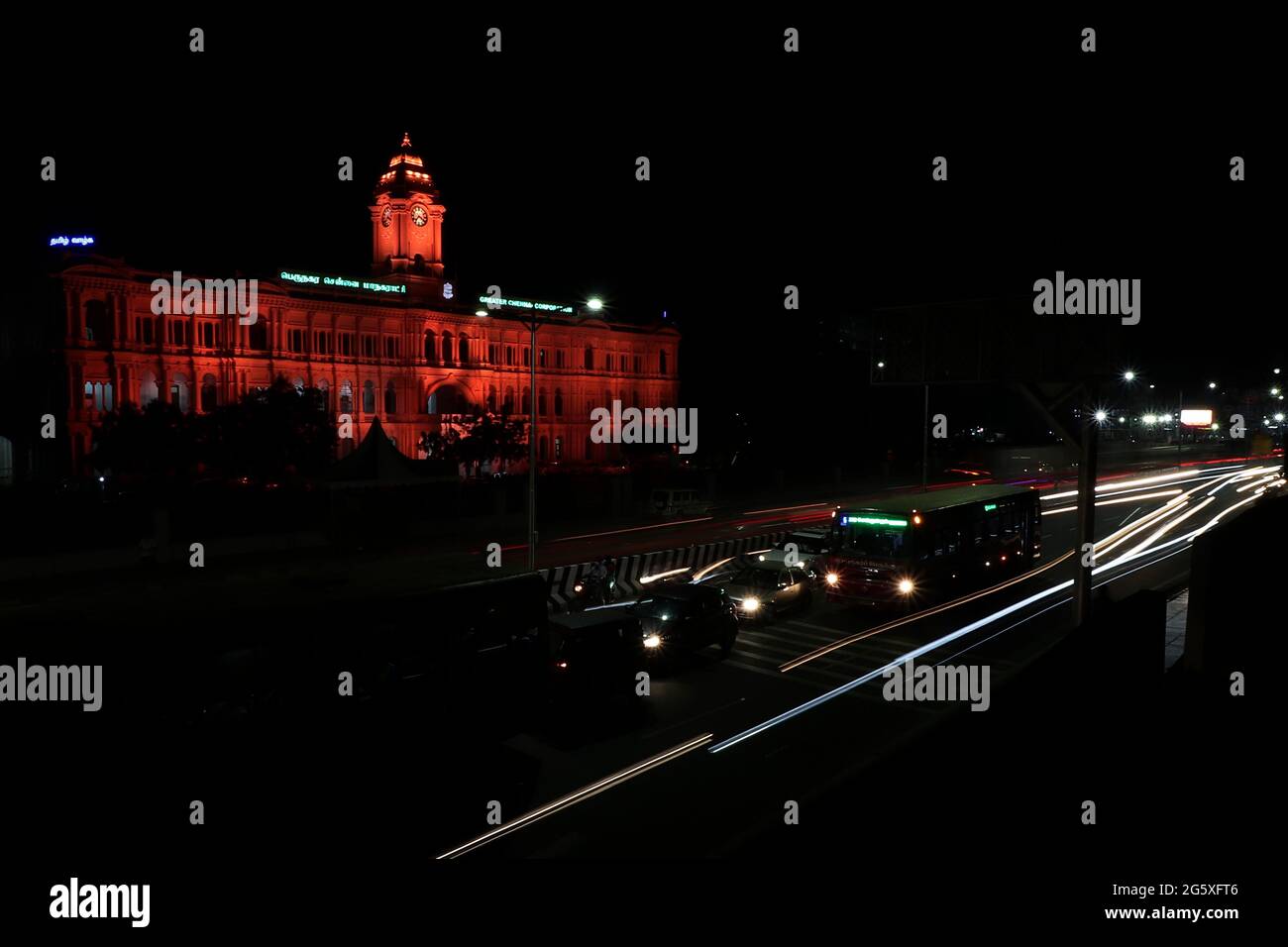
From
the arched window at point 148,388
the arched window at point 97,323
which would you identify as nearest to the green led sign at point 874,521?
the arched window at point 148,388

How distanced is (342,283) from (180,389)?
13.9m

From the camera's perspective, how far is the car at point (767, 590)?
67.1ft

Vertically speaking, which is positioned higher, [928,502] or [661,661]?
[928,502]

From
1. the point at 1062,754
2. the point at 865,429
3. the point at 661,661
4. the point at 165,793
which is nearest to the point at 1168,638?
the point at 661,661

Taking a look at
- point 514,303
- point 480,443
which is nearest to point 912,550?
point 480,443

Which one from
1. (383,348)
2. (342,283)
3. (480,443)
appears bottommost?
(480,443)

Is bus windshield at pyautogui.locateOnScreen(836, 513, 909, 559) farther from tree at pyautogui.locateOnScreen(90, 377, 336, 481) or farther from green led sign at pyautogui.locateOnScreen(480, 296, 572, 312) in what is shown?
green led sign at pyautogui.locateOnScreen(480, 296, 572, 312)

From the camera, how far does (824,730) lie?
44.1ft

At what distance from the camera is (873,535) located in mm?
21578

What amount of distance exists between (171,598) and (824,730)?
30.3 feet

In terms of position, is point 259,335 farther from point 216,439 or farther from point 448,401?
point 216,439

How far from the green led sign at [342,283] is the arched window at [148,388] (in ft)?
37.1

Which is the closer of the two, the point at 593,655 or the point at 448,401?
the point at 593,655
